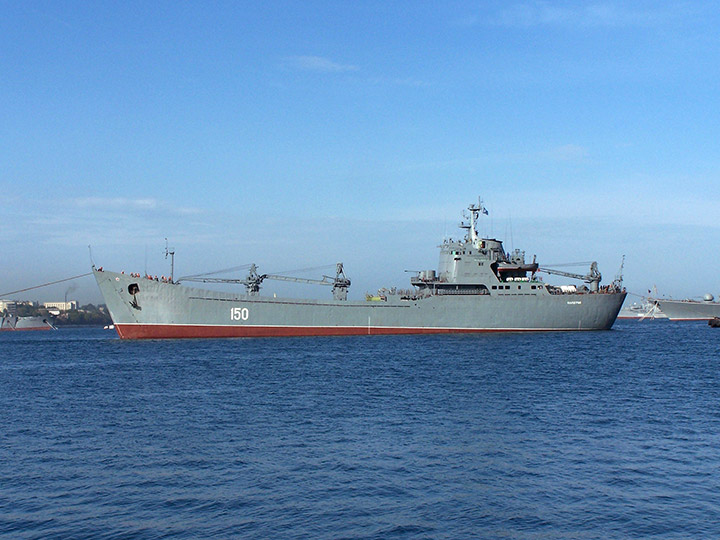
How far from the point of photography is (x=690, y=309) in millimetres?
120750

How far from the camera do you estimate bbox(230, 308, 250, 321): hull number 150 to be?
5475 centimetres

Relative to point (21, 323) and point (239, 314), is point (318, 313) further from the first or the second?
point (21, 323)

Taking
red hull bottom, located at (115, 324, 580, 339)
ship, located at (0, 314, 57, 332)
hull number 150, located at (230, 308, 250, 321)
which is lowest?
ship, located at (0, 314, 57, 332)

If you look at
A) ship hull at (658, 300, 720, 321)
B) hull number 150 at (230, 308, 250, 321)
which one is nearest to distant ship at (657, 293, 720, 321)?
ship hull at (658, 300, 720, 321)

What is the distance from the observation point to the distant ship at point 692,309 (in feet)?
381

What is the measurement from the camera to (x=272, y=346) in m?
48.9

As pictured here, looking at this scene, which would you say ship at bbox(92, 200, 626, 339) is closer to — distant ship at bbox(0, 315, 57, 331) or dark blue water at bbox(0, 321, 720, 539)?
dark blue water at bbox(0, 321, 720, 539)

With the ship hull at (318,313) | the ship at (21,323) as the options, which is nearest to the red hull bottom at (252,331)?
the ship hull at (318,313)

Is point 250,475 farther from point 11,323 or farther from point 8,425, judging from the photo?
point 11,323

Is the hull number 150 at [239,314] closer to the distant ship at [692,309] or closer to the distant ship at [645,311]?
the distant ship at [692,309]

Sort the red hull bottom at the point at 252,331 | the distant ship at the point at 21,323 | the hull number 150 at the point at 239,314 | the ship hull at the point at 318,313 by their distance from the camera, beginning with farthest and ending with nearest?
the distant ship at the point at 21,323 < the hull number 150 at the point at 239,314 < the red hull bottom at the point at 252,331 < the ship hull at the point at 318,313

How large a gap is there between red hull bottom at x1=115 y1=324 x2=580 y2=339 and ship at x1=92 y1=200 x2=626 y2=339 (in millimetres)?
83

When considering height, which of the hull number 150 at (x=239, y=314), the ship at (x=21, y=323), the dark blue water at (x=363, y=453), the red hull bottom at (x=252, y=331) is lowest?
the ship at (x=21, y=323)

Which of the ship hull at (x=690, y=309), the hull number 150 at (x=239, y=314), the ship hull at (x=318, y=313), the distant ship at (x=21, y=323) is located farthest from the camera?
the distant ship at (x=21, y=323)
